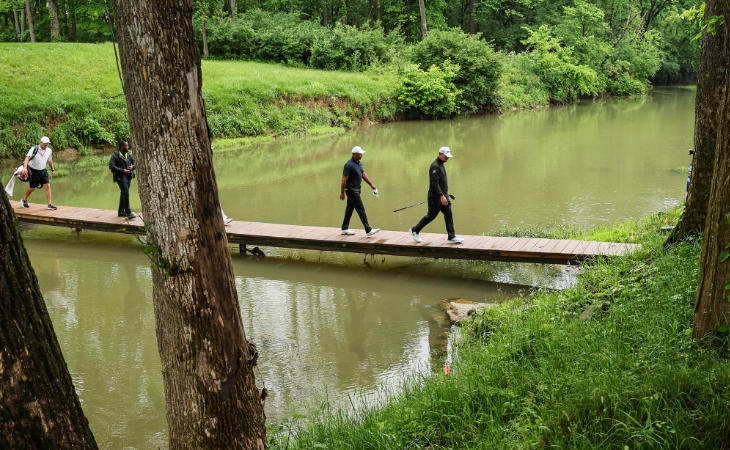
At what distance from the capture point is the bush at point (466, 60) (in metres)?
35.9

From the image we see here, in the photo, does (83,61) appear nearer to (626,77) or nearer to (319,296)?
(319,296)

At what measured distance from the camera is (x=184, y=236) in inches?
188

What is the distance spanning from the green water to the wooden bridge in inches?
16.8

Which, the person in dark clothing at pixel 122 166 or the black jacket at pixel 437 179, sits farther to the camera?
the person in dark clothing at pixel 122 166

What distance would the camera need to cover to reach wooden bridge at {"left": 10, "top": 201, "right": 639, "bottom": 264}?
10508 mm

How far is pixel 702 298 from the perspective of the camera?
16.7 feet

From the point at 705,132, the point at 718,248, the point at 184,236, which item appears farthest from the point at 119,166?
the point at 718,248

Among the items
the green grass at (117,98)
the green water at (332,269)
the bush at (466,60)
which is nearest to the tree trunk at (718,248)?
the green water at (332,269)

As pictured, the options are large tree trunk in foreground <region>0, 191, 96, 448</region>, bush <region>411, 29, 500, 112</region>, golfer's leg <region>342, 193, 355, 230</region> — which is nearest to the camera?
large tree trunk in foreground <region>0, 191, 96, 448</region>

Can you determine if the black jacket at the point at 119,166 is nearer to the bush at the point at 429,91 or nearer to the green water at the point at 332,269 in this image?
the green water at the point at 332,269

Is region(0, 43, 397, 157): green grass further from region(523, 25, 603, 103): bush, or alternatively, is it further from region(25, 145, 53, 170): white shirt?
region(523, 25, 603, 103): bush

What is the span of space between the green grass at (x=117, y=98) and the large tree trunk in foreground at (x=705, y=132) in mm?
21432

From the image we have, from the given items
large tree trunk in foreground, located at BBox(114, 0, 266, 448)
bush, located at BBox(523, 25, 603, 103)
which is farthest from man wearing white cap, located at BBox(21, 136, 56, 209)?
bush, located at BBox(523, 25, 603, 103)

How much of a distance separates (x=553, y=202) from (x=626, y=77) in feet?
120
